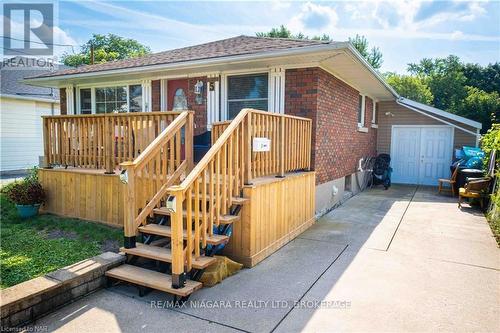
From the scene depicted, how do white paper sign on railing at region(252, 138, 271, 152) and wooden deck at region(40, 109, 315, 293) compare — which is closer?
wooden deck at region(40, 109, 315, 293)

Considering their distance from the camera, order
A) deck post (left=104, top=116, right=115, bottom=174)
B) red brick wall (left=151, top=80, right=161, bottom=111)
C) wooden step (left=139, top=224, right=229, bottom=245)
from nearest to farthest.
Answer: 1. wooden step (left=139, top=224, right=229, bottom=245)
2. deck post (left=104, top=116, right=115, bottom=174)
3. red brick wall (left=151, top=80, right=161, bottom=111)

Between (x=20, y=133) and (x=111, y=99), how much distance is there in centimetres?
777

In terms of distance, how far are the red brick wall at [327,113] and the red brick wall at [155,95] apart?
334 cm

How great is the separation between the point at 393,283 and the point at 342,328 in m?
1.29

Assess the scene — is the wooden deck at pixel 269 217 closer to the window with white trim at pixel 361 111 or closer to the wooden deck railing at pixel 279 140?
the wooden deck railing at pixel 279 140

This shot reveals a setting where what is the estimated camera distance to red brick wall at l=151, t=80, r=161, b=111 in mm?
8070

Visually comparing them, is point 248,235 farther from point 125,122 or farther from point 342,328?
point 125,122

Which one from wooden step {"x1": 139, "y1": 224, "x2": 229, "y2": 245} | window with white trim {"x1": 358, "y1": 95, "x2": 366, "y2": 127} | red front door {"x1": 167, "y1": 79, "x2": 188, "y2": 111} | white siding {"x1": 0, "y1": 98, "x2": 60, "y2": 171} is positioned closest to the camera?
wooden step {"x1": 139, "y1": 224, "x2": 229, "y2": 245}

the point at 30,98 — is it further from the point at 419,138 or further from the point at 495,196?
the point at 495,196

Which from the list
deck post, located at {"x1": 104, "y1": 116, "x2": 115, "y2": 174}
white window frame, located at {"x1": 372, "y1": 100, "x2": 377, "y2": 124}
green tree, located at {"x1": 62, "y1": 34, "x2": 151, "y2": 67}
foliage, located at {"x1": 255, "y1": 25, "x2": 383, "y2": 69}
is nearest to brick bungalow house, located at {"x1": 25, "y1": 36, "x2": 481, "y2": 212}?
white window frame, located at {"x1": 372, "y1": 100, "x2": 377, "y2": 124}

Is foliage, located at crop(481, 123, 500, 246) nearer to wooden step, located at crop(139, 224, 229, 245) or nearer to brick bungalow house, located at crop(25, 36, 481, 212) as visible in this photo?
brick bungalow house, located at crop(25, 36, 481, 212)

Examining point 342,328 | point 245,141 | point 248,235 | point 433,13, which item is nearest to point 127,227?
point 248,235

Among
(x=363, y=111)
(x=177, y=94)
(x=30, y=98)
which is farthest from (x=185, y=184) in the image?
(x=30, y=98)

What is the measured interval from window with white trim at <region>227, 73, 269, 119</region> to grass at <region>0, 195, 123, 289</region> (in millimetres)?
3534
